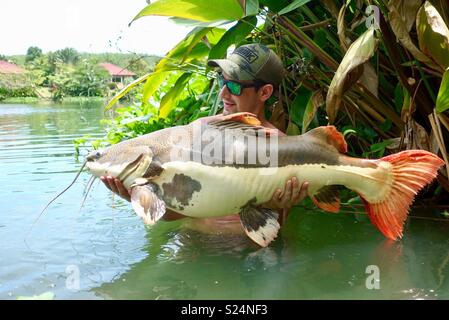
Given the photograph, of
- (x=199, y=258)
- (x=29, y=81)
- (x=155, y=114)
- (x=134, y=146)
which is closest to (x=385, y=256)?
(x=199, y=258)

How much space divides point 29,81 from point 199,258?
4202cm

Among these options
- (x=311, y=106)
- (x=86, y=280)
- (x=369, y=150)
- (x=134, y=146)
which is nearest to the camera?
(x=86, y=280)

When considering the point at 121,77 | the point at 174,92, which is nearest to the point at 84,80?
the point at 121,77

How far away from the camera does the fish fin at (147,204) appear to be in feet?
7.95

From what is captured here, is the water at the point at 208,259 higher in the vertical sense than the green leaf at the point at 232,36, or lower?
lower

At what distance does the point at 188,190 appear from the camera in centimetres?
260

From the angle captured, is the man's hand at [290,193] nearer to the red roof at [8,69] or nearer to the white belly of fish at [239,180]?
the white belly of fish at [239,180]

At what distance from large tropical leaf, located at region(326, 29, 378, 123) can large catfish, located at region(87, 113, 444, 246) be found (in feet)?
0.53

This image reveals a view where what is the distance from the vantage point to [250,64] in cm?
292

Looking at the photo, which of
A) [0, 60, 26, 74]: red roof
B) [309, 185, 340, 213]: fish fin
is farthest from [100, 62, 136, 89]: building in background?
[0, 60, 26, 74]: red roof

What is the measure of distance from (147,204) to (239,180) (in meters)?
0.43

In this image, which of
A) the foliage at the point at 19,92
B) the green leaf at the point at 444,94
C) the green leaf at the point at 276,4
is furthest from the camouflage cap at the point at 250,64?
the foliage at the point at 19,92

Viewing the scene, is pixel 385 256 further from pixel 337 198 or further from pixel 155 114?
pixel 155 114

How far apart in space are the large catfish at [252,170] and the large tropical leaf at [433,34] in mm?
461
